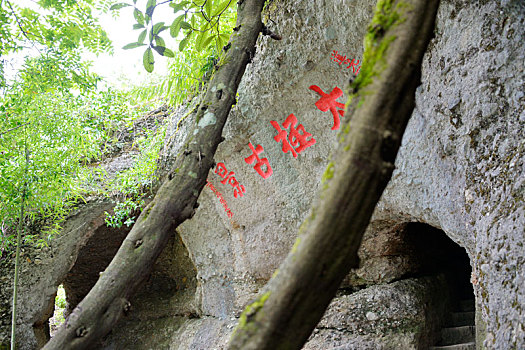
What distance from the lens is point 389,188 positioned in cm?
270

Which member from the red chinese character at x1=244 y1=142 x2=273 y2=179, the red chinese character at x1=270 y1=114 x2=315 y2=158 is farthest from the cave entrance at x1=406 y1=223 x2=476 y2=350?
the red chinese character at x1=244 y1=142 x2=273 y2=179

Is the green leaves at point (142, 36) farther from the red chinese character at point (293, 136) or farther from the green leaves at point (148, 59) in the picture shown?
the red chinese character at point (293, 136)

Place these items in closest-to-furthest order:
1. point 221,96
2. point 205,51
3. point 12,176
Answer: point 221,96 < point 12,176 < point 205,51

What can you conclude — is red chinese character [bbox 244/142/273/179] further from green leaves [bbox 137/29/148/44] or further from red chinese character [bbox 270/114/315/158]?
green leaves [bbox 137/29/148/44]

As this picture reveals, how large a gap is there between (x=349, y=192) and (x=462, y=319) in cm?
329

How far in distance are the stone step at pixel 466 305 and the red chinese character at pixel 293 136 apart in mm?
2192

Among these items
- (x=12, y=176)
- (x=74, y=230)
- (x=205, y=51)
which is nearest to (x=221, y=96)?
(x=205, y=51)

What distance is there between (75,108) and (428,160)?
3105 mm

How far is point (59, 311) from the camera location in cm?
813

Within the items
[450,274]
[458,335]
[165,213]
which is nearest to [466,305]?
[450,274]

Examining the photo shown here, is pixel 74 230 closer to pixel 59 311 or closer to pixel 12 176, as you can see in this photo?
pixel 12 176

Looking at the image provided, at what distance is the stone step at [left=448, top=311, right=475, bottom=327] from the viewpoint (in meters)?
3.59

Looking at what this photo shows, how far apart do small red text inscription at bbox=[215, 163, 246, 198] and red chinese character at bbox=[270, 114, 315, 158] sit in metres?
0.62

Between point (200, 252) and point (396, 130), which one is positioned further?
point (200, 252)
